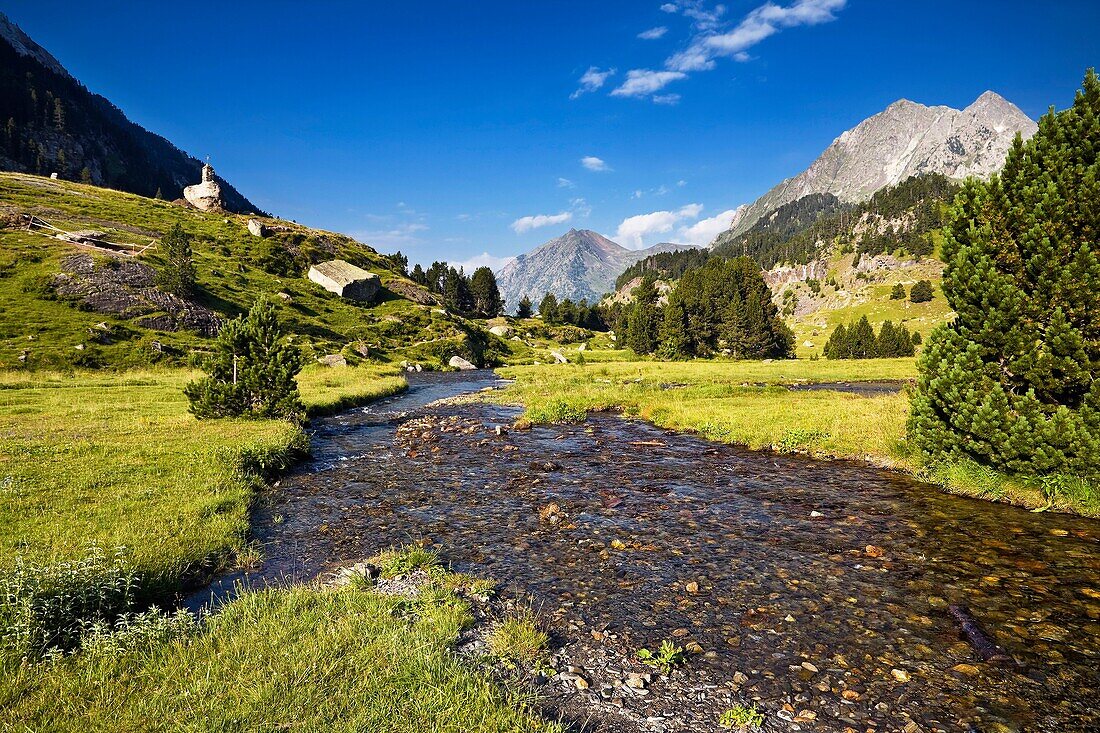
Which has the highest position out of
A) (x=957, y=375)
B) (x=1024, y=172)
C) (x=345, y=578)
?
(x=1024, y=172)

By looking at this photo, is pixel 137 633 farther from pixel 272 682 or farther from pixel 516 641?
pixel 516 641

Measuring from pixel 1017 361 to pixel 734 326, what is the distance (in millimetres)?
88974

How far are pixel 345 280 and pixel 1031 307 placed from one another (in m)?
125

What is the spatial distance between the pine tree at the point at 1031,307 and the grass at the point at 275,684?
15.8 m

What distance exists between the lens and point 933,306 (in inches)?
7712

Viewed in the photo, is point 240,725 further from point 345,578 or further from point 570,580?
point 570,580

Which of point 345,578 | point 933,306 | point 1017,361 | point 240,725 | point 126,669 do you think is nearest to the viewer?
point 240,725

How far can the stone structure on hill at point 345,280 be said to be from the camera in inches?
4631

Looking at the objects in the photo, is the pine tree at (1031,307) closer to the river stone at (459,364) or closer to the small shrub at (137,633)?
the small shrub at (137,633)

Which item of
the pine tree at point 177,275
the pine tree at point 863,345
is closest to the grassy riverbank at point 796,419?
the pine tree at point 863,345

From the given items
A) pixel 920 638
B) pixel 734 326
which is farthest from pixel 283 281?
pixel 920 638

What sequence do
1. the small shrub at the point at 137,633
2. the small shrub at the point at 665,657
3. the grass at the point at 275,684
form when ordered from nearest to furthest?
the grass at the point at 275,684 < the small shrub at the point at 137,633 < the small shrub at the point at 665,657

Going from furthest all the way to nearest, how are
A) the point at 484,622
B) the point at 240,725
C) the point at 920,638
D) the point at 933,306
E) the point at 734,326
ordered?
the point at 933,306 → the point at 734,326 → the point at 484,622 → the point at 920,638 → the point at 240,725

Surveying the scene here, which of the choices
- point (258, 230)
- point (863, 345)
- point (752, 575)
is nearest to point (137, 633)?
point (752, 575)
